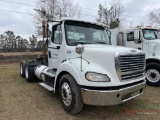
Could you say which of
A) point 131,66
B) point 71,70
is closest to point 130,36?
point 131,66

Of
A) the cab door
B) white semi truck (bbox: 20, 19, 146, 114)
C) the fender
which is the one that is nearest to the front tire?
white semi truck (bbox: 20, 19, 146, 114)

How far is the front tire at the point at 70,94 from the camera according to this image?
338cm

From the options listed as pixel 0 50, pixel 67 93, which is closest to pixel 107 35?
pixel 67 93

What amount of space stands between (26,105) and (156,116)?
3335mm

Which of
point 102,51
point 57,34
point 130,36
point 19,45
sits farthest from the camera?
point 19,45

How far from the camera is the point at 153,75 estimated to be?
6.18 metres

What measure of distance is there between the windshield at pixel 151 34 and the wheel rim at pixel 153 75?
146 centimetres

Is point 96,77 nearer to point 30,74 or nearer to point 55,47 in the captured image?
point 55,47

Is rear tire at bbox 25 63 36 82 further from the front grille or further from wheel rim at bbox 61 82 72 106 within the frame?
the front grille

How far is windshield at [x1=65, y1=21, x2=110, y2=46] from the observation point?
4.21 m

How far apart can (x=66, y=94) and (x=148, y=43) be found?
14.8 ft

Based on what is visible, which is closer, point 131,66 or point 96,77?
point 96,77

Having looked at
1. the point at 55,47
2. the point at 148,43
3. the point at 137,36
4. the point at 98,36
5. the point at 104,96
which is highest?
the point at 137,36

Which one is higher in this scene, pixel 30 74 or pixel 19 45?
pixel 19 45
